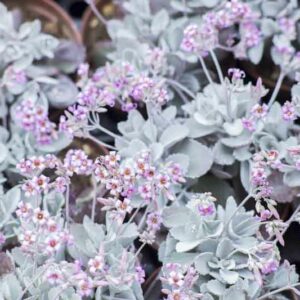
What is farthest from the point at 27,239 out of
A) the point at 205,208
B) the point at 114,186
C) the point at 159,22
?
the point at 159,22

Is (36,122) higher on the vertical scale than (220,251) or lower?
higher

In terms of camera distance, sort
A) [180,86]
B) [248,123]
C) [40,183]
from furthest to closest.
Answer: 1. [180,86]
2. [248,123]
3. [40,183]

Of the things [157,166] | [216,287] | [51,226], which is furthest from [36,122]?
[216,287]

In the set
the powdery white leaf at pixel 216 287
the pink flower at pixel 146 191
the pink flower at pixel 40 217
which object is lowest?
the powdery white leaf at pixel 216 287

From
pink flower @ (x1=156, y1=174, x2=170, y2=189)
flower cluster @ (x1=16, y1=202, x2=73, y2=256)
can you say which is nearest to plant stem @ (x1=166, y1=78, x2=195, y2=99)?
pink flower @ (x1=156, y1=174, x2=170, y2=189)

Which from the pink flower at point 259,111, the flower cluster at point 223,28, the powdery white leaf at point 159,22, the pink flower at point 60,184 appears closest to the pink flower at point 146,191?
the pink flower at point 60,184

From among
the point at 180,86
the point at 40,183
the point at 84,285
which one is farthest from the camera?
Answer: the point at 180,86

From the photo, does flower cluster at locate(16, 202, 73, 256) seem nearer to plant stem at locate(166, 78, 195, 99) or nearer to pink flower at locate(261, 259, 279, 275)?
pink flower at locate(261, 259, 279, 275)

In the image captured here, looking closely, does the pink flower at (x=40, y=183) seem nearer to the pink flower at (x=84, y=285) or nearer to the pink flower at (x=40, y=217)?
the pink flower at (x=40, y=217)

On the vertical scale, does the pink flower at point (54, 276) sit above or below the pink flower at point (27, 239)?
below

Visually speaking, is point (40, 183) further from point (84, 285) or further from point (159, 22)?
point (159, 22)

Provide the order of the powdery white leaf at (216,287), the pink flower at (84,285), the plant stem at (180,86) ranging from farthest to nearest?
the plant stem at (180,86)
the powdery white leaf at (216,287)
the pink flower at (84,285)

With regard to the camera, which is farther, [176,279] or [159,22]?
[159,22]
